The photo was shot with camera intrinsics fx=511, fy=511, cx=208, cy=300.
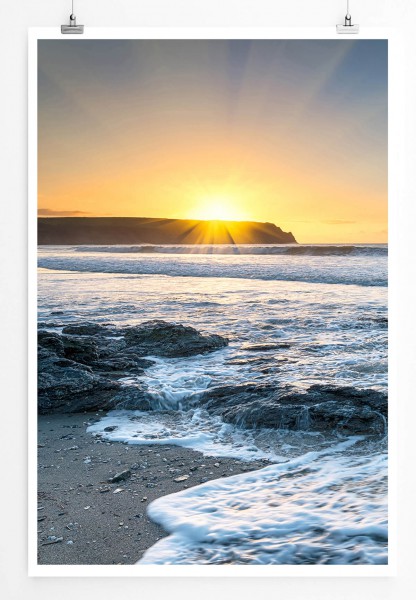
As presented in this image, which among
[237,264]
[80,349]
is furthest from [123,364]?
[237,264]

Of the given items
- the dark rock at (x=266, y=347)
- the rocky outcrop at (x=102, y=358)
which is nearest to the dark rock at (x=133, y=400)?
the rocky outcrop at (x=102, y=358)

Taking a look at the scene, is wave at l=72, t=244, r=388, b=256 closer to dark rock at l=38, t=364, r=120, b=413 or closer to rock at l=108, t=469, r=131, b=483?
dark rock at l=38, t=364, r=120, b=413

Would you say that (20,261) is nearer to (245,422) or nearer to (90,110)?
(90,110)

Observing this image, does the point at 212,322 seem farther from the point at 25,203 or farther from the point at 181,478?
the point at 25,203

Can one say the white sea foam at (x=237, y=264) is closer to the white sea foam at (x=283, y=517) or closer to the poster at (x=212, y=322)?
the poster at (x=212, y=322)

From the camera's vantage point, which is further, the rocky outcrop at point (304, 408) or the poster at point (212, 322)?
the rocky outcrop at point (304, 408)
